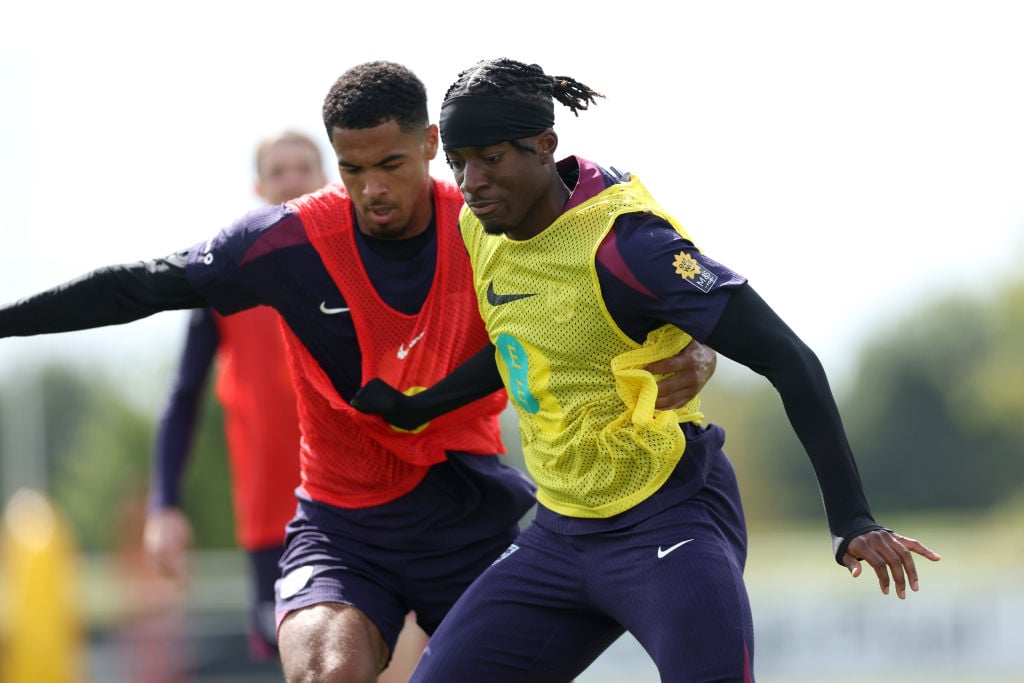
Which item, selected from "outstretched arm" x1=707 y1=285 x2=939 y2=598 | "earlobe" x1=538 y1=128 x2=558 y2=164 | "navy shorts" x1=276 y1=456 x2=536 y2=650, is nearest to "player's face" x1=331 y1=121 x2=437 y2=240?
"earlobe" x1=538 y1=128 x2=558 y2=164

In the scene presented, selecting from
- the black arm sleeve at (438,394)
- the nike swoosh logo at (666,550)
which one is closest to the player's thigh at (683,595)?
the nike swoosh logo at (666,550)

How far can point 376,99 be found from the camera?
494cm

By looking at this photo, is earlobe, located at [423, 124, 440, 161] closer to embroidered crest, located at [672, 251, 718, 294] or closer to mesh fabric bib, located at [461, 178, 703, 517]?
mesh fabric bib, located at [461, 178, 703, 517]

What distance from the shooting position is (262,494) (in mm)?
7648

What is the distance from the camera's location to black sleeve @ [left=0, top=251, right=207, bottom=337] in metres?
4.82

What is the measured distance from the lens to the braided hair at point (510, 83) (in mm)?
4402

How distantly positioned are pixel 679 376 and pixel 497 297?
2.02 feet

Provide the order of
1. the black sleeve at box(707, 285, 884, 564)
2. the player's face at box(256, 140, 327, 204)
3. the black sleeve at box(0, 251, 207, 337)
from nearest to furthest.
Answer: the black sleeve at box(707, 285, 884, 564), the black sleeve at box(0, 251, 207, 337), the player's face at box(256, 140, 327, 204)

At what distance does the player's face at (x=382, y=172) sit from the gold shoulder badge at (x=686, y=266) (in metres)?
1.18

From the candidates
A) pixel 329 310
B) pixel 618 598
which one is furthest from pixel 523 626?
pixel 329 310

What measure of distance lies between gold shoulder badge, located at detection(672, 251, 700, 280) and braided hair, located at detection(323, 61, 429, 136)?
1.24 metres

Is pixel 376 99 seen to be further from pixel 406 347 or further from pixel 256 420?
pixel 256 420

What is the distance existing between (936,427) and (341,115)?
7257 centimetres

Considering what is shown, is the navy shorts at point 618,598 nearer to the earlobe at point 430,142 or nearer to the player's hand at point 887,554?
the player's hand at point 887,554
